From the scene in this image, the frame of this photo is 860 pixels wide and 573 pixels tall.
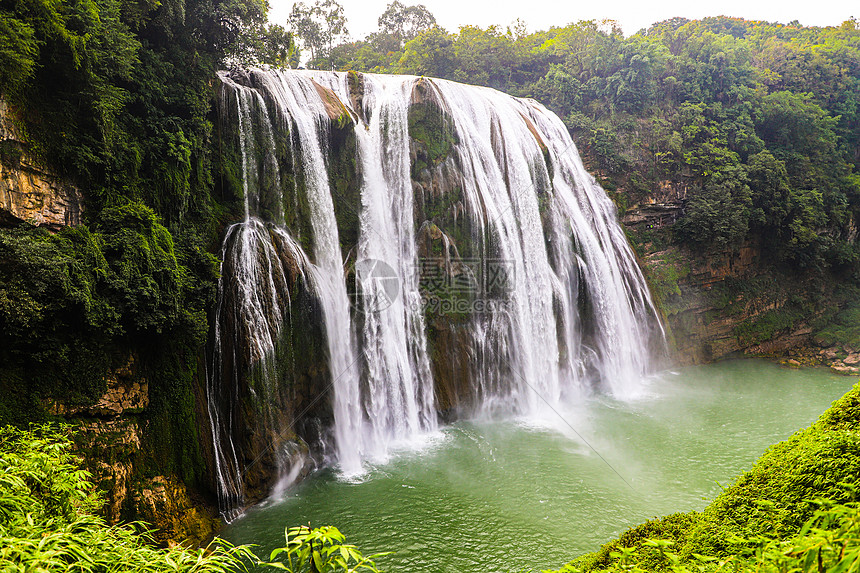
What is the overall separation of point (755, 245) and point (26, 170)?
74.9ft

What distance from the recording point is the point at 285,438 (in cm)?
880

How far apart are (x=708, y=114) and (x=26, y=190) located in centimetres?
2374

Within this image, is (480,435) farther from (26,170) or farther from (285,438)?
(26,170)

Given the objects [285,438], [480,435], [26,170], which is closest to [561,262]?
[480,435]

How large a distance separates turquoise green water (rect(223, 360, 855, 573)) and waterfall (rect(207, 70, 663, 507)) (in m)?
0.99

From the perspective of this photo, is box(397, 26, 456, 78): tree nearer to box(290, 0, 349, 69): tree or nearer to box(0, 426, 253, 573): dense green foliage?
box(290, 0, 349, 69): tree

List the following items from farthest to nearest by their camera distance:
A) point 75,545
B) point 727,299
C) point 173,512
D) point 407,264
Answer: point 727,299 → point 407,264 → point 173,512 → point 75,545

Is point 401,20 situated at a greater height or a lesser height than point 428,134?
greater

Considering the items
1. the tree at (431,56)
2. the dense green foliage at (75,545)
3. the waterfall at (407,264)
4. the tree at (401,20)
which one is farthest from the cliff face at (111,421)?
the tree at (401,20)

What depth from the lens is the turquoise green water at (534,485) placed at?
6707mm

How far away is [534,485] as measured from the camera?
325 inches

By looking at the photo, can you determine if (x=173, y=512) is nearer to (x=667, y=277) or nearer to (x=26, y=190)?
(x=26, y=190)

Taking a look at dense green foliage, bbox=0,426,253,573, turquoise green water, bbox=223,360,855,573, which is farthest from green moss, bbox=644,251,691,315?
dense green foliage, bbox=0,426,253,573

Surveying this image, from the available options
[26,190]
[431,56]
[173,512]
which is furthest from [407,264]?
[431,56]
